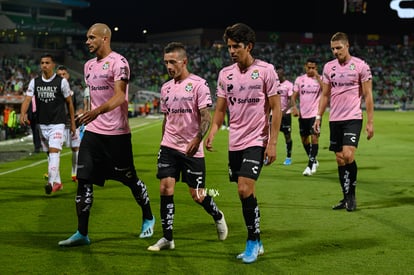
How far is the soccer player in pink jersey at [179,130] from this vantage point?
21.7 feet

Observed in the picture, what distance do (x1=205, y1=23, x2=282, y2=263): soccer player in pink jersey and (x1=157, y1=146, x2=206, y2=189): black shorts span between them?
1.70 feet

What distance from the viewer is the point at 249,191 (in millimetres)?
6148

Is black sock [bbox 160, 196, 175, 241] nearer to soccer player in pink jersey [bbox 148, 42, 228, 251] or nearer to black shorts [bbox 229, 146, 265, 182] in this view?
soccer player in pink jersey [bbox 148, 42, 228, 251]

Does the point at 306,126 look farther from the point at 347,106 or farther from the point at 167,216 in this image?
the point at 167,216

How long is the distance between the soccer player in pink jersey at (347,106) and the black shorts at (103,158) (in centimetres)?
347

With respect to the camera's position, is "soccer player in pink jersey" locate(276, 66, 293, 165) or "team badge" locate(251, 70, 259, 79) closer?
"team badge" locate(251, 70, 259, 79)

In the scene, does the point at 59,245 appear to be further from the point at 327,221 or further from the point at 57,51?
the point at 57,51

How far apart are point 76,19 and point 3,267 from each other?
89646 mm

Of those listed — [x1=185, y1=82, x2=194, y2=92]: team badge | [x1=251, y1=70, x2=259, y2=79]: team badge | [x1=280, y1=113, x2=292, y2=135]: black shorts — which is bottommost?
[x1=280, y1=113, x2=292, y2=135]: black shorts

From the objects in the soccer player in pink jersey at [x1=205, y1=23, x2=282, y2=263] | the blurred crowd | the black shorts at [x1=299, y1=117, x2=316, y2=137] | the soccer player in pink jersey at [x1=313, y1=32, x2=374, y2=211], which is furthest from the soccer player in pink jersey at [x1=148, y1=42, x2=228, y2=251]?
the blurred crowd

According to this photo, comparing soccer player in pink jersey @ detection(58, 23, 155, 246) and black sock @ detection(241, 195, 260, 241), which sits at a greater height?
soccer player in pink jersey @ detection(58, 23, 155, 246)

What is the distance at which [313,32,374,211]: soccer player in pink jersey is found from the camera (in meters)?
9.08

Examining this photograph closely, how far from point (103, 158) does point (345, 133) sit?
3809 mm

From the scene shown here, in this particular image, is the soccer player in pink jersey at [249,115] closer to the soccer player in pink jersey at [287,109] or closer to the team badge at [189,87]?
the team badge at [189,87]
